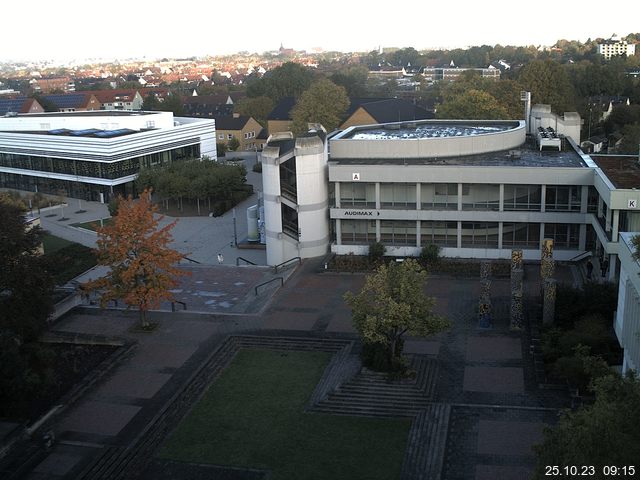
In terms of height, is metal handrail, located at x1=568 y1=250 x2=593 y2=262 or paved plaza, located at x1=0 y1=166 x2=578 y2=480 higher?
metal handrail, located at x1=568 y1=250 x2=593 y2=262

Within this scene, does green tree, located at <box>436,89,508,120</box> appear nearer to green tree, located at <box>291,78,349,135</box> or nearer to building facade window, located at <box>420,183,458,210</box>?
green tree, located at <box>291,78,349,135</box>

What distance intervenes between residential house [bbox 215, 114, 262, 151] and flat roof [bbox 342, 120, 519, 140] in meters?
40.8

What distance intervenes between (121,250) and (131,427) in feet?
28.5

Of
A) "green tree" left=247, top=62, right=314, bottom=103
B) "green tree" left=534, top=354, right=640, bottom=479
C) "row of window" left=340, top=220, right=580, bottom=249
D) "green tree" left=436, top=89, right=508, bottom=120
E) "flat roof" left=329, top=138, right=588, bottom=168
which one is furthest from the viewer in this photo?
"green tree" left=247, top=62, right=314, bottom=103

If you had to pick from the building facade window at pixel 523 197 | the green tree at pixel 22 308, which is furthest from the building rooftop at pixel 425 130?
the green tree at pixel 22 308

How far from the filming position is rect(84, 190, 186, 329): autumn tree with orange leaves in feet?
92.1

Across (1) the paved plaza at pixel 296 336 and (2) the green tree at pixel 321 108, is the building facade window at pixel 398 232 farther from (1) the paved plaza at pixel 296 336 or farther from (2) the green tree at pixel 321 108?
(2) the green tree at pixel 321 108

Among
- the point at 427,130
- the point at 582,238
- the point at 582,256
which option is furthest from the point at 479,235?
the point at 427,130

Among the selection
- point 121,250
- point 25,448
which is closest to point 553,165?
point 121,250

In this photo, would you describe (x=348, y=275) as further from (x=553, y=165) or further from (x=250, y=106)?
(x=250, y=106)

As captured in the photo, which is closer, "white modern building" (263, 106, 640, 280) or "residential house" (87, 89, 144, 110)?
"white modern building" (263, 106, 640, 280)

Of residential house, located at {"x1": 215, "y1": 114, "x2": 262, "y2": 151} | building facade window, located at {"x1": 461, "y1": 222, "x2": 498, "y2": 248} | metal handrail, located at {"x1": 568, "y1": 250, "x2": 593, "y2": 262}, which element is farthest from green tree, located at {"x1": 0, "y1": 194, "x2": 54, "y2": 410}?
residential house, located at {"x1": 215, "y1": 114, "x2": 262, "y2": 151}

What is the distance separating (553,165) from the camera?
119 feet

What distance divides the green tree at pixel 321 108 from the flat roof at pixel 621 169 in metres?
36.0
